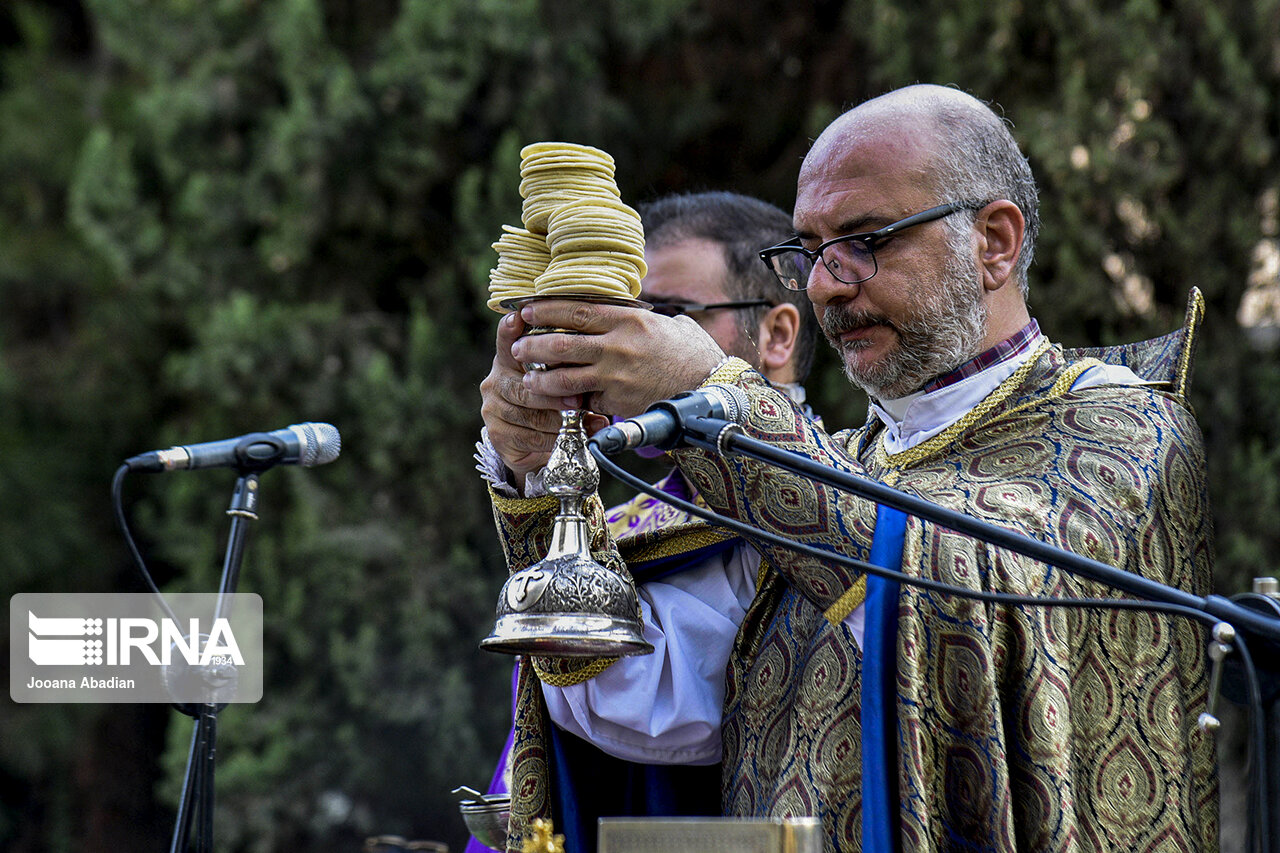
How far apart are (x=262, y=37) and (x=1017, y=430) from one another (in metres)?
6.11

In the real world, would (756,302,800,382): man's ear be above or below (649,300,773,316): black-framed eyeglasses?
below

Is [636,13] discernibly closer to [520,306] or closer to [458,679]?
[458,679]

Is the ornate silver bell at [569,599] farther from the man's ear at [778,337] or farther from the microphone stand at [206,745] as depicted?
the man's ear at [778,337]

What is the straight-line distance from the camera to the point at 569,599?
2092mm

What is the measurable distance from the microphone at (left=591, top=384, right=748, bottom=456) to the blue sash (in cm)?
38

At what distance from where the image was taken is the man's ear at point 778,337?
152 inches

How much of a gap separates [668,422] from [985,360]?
1091mm

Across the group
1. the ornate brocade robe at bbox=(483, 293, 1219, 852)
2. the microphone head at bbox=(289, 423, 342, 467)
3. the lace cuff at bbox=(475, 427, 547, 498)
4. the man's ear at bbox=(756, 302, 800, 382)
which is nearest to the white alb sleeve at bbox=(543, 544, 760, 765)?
the ornate brocade robe at bbox=(483, 293, 1219, 852)

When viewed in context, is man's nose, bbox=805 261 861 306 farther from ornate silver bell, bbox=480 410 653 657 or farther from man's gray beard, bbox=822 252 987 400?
ornate silver bell, bbox=480 410 653 657

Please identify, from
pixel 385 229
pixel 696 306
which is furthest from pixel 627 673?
pixel 385 229

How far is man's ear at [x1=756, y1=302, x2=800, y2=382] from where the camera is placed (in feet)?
12.6

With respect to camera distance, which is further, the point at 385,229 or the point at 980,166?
the point at 385,229

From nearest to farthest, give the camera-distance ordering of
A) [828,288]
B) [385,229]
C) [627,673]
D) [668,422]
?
[668,422] → [828,288] → [627,673] → [385,229]

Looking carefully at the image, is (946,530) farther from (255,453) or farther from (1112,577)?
(255,453)
